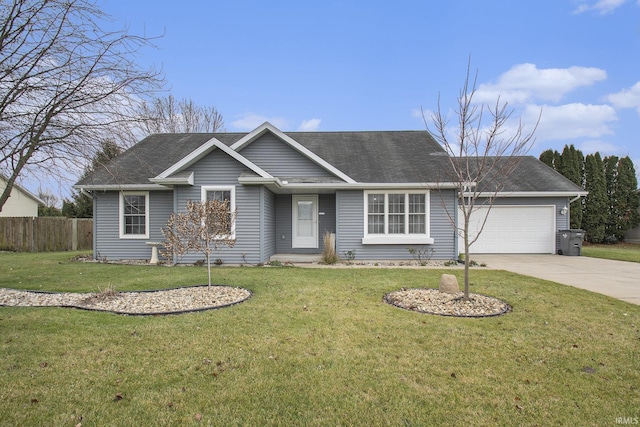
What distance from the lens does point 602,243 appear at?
20.9 m

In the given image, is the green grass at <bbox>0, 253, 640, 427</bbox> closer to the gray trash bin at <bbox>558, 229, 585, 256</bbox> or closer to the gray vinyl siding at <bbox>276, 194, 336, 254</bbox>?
the gray vinyl siding at <bbox>276, 194, 336, 254</bbox>

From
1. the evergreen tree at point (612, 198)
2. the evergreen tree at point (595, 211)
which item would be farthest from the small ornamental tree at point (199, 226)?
the evergreen tree at point (612, 198)

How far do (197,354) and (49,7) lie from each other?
5.27 m

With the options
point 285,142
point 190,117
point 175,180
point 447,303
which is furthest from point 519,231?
point 190,117

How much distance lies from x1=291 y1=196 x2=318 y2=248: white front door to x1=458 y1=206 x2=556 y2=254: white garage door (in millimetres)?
6730

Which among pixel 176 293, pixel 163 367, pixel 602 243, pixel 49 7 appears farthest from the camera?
pixel 602 243

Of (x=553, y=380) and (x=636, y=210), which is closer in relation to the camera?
(x=553, y=380)

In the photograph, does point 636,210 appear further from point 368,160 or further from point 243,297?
point 243,297

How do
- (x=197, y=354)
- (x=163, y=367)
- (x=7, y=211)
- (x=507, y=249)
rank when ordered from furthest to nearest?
1. (x=7, y=211)
2. (x=507, y=249)
3. (x=197, y=354)
4. (x=163, y=367)

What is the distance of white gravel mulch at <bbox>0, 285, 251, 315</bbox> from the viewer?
5.94 m

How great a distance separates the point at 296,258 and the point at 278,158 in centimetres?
375

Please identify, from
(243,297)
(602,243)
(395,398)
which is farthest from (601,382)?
(602,243)

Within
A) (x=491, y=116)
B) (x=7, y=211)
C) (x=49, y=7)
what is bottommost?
(x=7, y=211)

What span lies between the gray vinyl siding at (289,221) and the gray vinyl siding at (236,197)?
247 centimetres
